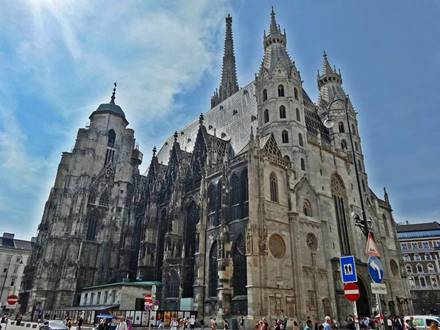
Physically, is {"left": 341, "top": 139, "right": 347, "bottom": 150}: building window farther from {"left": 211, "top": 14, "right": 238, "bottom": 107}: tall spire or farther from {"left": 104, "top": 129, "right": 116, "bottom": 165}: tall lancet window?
{"left": 104, "top": 129, "right": 116, "bottom": 165}: tall lancet window

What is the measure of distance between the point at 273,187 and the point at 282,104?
1170cm

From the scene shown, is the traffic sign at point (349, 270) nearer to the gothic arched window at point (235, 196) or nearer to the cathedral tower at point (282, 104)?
the gothic arched window at point (235, 196)

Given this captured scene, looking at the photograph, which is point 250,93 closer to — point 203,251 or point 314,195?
point 314,195

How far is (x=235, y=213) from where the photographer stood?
31.8m

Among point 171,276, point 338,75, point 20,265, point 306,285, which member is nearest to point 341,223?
point 306,285

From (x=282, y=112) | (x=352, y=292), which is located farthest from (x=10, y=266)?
(x=352, y=292)

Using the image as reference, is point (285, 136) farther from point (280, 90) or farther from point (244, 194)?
point (244, 194)

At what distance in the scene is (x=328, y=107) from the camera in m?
48.9

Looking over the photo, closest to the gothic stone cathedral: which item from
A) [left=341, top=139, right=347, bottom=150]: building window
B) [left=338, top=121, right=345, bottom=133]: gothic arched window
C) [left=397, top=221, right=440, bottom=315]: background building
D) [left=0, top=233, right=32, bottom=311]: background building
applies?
[left=341, top=139, right=347, bottom=150]: building window

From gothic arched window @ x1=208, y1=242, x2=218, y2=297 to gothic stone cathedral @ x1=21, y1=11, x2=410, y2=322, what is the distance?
15cm

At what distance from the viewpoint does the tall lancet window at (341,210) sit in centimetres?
3869

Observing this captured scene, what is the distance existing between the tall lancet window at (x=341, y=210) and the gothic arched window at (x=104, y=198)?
34904 millimetres

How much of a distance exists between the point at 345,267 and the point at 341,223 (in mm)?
31689

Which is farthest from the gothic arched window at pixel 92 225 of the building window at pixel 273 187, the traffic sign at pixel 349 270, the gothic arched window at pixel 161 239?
the traffic sign at pixel 349 270
